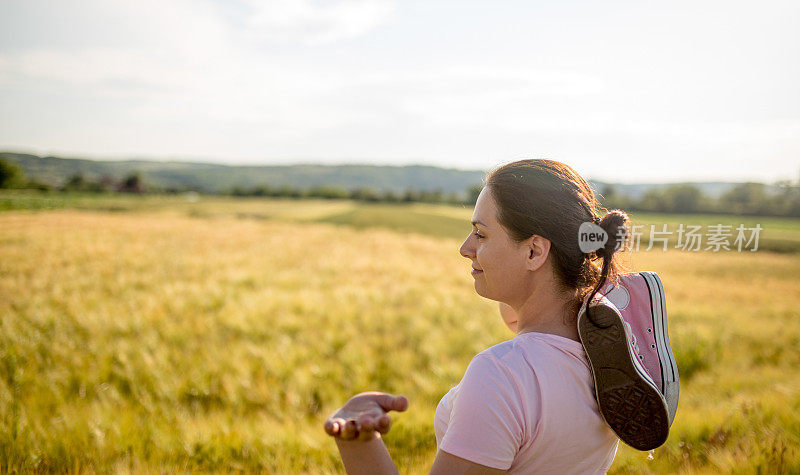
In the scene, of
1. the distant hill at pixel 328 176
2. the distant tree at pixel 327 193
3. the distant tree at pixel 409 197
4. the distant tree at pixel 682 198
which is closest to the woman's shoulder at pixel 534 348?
the distant tree at pixel 682 198

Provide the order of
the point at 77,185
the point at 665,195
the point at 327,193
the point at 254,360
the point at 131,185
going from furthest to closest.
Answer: the point at 327,193
the point at 665,195
the point at 131,185
the point at 77,185
the point at 254,360

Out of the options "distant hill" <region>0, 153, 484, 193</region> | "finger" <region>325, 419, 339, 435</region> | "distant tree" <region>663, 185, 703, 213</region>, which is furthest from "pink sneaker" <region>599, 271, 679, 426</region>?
"distant hill" <region>0, 153, 484, 193</region>

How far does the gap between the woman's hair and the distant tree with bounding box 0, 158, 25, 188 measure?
4.98 m

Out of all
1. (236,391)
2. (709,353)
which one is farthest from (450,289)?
(236,391)

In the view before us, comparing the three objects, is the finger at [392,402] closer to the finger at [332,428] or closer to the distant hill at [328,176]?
the finger at [332,428]

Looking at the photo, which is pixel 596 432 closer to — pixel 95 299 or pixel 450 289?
pixel 95 299

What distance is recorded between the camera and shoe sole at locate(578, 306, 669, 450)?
1133 mm

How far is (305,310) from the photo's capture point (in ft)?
19.2

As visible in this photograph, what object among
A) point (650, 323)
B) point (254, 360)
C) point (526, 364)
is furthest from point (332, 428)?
point (254, 360)

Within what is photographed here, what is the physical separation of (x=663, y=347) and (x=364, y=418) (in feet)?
2.71

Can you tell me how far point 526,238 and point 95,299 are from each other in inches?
215

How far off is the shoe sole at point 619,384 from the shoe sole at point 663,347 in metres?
0.13

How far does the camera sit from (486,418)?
1059 millimetres

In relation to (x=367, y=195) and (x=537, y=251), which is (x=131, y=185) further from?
(x=367, y=195)
